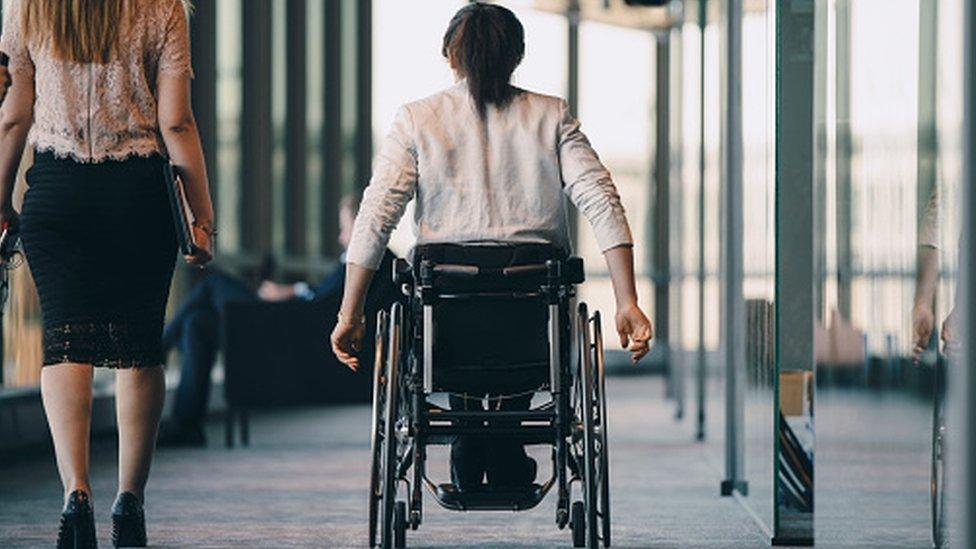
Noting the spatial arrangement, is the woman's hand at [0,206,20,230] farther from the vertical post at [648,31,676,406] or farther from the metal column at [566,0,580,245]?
the metal column at [566,0,580,245]

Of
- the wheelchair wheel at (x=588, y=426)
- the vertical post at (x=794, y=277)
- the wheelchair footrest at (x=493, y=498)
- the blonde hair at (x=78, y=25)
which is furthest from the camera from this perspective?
the vertical post at (x=794, y=277)

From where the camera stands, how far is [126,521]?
4949 mm

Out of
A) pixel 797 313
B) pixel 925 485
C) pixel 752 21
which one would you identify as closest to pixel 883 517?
pixel 925 485

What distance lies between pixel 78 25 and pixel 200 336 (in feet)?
16.1

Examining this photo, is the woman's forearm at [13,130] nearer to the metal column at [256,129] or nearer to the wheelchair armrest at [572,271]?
the wheelchair armrest at [572,271]

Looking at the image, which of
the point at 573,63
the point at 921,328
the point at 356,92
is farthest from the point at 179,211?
the point at 573,63

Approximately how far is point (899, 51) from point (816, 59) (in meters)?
1.25

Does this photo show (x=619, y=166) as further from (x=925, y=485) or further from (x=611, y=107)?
(x=925, y=485)

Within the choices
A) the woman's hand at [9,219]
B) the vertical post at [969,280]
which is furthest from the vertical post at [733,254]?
the vertical post at [969,280]

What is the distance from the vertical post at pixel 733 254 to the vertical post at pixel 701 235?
6.15 ft

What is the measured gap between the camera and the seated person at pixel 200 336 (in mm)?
9547

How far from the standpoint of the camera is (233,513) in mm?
6215

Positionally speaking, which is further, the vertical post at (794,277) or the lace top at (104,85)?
the vertical post at (794,277)

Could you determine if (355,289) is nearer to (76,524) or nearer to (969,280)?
(76,524)
